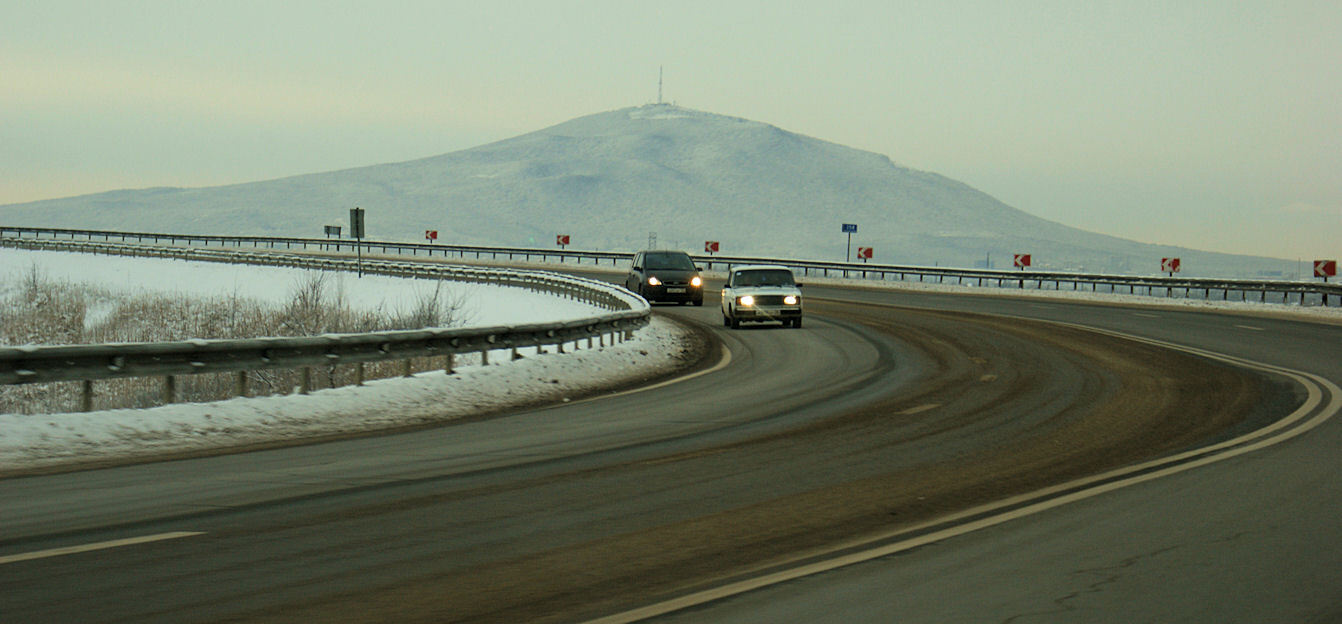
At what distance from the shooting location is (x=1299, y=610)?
5.69 meters

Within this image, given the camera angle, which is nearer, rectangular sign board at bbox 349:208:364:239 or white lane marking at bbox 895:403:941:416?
white lane marking at bbox 895:403:941:416

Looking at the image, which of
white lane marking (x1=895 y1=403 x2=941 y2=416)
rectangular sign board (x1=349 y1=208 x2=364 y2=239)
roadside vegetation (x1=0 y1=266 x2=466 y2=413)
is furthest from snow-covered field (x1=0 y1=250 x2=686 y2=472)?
rectangular sign board (x1=349 y1=208 x2=364 y2=239)

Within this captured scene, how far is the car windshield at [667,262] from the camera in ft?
125

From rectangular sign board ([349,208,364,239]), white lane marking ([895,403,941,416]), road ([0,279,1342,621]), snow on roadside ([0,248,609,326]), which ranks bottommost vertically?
snow on roadside ([0,248,609,326])

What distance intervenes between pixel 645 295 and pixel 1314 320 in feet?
65.4

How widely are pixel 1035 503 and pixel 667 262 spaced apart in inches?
1197

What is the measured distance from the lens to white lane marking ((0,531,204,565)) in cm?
621

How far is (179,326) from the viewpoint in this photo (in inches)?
1559

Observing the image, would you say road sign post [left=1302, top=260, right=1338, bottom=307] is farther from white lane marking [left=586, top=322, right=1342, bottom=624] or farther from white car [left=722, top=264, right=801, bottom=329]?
white lane marking [left=586, top=322, right=1342, bottom=624]

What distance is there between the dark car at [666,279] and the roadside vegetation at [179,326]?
18.9 ft

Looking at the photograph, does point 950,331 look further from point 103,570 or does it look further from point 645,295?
point 103,570

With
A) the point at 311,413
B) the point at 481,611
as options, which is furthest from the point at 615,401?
the point at 481,611

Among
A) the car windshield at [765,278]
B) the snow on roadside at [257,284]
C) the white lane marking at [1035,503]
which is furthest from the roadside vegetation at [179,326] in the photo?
the white lane marking at [1035,503]

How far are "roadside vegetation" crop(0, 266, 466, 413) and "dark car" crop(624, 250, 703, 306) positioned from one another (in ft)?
18.9
